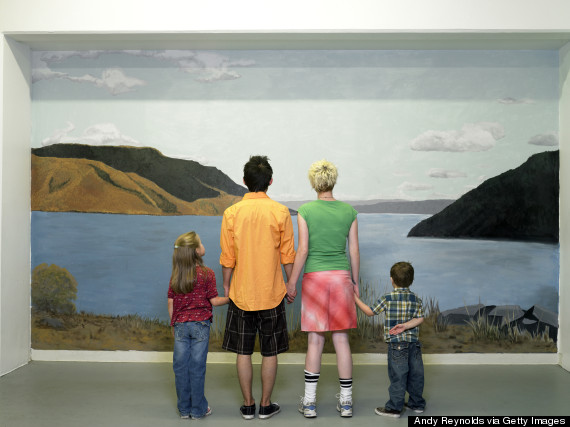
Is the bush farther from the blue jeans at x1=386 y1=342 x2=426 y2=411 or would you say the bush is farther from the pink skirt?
the blue jeans at x1=386 y1=342 x2=426 y2=411

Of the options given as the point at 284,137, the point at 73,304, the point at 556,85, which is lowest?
the point at 73,304

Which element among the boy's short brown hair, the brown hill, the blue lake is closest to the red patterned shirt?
the boy's short brown hair

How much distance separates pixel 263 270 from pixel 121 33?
2242 millimetres

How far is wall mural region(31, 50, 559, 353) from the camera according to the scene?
4617 millimetres

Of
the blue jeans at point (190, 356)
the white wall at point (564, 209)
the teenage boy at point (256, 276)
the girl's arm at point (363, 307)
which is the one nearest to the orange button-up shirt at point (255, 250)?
the teenage boy at point (256, 276)

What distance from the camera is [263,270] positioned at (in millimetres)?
3205

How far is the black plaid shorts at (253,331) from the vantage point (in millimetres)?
3234

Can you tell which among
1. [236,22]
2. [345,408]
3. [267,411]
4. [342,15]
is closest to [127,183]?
[236,22]

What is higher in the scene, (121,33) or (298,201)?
(121,33)

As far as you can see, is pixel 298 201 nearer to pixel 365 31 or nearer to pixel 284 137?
pixel 284 137

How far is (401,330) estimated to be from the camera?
322 centimetres

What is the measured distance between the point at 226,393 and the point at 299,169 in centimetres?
192

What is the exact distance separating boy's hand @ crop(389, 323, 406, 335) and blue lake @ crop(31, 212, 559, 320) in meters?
1.36

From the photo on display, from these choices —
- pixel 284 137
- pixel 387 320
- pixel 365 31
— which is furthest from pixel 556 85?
pixel 387 320
